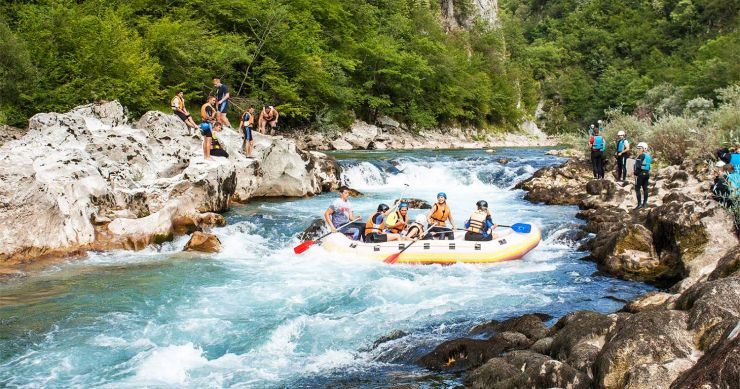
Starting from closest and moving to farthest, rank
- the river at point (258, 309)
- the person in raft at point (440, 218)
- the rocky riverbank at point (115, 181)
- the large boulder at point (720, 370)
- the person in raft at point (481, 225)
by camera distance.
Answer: the large boulder at point (720, 370) → the river at point (258, 309) → the rocky riverbank at point (115, 181) → the person in raft at point (481, 225) → the person in raft at point (440, 218)

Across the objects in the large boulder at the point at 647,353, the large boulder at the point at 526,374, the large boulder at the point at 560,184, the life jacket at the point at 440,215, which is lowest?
the large boulder at the point at 526,374

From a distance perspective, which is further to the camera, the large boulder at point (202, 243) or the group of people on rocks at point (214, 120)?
the group of people on rocks at point (214, 120)

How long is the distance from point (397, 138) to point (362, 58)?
6399mm

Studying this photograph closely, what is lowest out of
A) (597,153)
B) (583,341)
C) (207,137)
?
(583,341)

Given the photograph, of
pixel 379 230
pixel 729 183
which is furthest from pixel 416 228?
pixel 729 183


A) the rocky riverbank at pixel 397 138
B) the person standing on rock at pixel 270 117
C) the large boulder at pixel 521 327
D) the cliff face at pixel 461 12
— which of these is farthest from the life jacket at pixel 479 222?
the cliff face at pixel 461 12

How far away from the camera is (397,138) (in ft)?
112

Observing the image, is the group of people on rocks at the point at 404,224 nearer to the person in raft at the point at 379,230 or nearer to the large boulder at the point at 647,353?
the person in raft at the point at 379,230

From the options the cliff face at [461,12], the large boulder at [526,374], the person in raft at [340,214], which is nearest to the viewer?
the large boulder at [526,374]

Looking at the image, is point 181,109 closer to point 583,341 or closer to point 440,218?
point 440,218

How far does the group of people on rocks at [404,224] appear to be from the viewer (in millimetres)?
10586

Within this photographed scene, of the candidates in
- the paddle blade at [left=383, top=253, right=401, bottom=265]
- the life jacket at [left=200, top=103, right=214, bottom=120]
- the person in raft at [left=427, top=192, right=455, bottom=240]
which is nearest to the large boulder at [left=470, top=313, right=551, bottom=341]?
the paddle blade at [left=383, top=253, right=401, bottom=265]

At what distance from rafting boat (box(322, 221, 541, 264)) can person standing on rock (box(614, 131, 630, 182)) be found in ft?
19.1

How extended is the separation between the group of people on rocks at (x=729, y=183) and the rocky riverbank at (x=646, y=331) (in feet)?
1.06
